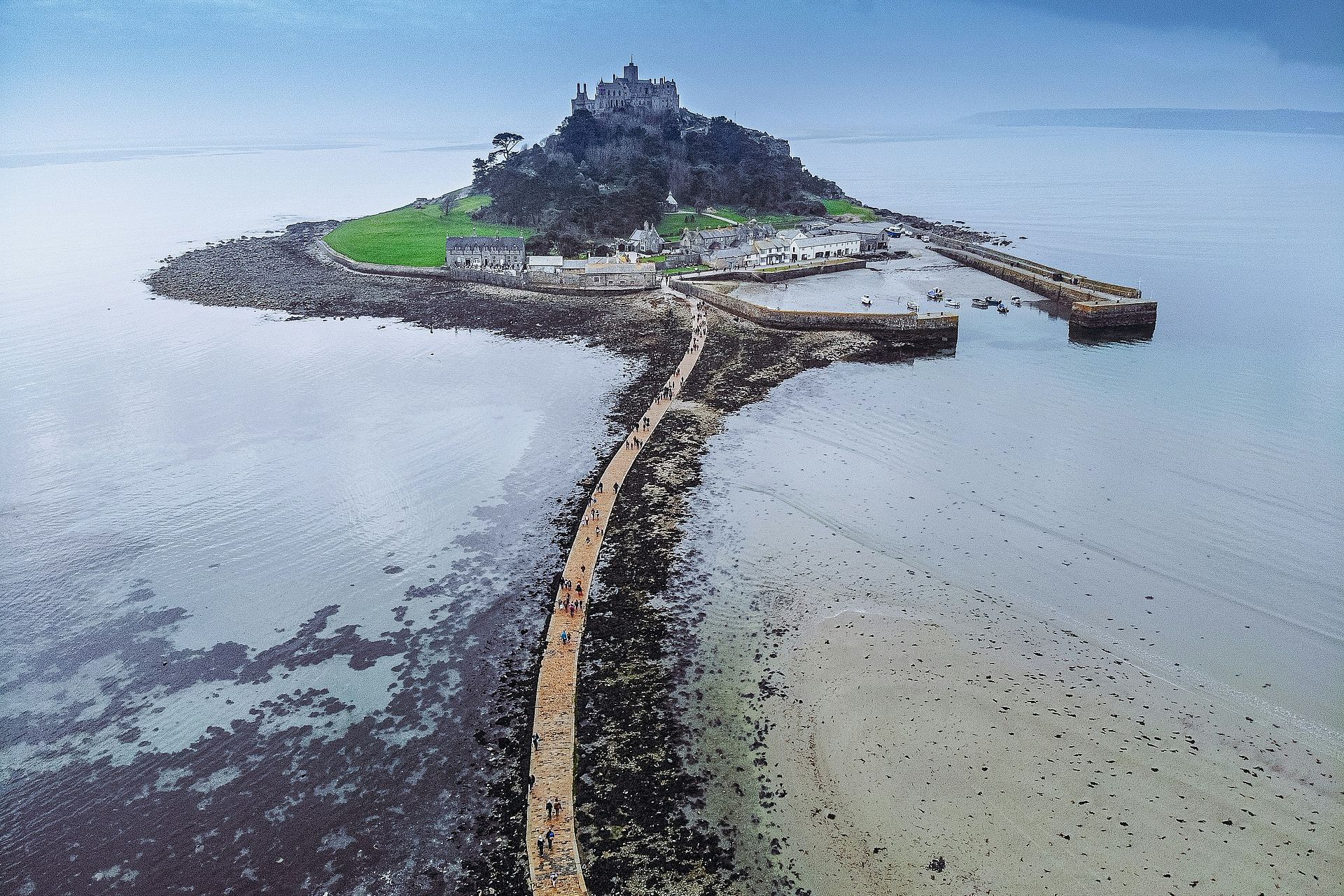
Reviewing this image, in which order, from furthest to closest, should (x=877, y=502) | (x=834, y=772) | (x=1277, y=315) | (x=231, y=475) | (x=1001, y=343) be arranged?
(x=1277, y=315)
(x=1001, y=343)
(x=231, y=475)
(x=877, y=502)
(x=834, y=772)

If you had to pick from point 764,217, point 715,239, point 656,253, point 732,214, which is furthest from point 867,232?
point 656,253

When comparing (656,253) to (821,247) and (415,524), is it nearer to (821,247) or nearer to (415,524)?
(821,247)

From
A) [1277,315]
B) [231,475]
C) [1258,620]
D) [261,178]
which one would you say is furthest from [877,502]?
[261,178]

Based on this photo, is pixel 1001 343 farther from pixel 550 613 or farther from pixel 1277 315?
pixel 550 613

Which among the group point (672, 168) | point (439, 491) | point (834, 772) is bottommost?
point (834, 772)

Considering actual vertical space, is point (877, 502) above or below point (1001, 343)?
below

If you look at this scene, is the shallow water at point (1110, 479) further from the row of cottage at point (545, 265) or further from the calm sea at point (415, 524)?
the row of cottage at point (545, 265)
